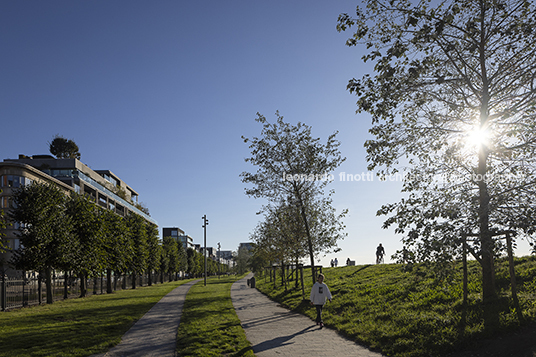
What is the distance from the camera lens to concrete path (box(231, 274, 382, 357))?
834cm

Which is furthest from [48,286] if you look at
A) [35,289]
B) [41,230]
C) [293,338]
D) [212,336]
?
[293,338]

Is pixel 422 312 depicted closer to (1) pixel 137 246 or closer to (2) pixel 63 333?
(2) pixel 63 333

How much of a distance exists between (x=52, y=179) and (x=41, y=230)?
34.2 metres

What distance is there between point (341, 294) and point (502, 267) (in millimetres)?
6458

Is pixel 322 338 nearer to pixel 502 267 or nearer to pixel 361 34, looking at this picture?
pixel 502 267

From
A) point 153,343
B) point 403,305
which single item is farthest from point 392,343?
point 153,343

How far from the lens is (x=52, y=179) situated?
171 ft

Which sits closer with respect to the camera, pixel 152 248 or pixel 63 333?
pixel 63 333

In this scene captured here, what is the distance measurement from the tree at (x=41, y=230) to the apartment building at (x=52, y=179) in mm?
17443

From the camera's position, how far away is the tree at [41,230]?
72.7ft

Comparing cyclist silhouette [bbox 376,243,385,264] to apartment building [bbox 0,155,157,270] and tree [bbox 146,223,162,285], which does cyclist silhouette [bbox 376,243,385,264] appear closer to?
tree [bbox 146,223,162,285]

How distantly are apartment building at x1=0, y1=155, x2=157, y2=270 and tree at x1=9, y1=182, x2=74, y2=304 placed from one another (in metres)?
17.4

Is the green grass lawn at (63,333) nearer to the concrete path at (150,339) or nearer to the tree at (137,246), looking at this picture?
the concrete path at (150,339)

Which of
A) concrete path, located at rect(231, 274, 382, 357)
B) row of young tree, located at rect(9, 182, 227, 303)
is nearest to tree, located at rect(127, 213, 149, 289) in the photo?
row of young tree, located at rect(9, 182, 227, 303)
